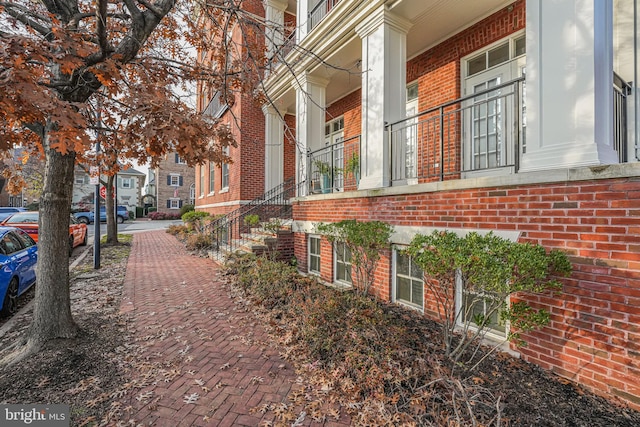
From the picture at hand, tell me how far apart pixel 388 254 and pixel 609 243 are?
2681mm

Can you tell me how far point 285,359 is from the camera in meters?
3.33

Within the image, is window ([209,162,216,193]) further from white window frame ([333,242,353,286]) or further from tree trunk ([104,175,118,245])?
white window frame ([333,242,353,286])

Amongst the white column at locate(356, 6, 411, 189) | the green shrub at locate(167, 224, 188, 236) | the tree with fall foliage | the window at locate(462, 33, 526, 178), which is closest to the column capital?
the white column at locate(356, 6, 411, 189)

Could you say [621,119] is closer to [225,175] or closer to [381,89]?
[381,89]

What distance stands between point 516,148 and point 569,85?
0.74 meters

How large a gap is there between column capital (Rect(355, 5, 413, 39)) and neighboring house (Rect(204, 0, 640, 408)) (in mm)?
23

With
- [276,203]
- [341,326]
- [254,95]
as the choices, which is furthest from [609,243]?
[276,203]

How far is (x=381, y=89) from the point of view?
507cm

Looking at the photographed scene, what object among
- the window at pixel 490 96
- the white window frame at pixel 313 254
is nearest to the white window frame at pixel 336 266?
the white window frame at pixel 313 254

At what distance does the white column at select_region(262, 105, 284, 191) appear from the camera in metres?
10.2

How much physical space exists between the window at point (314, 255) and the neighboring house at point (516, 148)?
44 millimetres

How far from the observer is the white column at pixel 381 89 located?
199 inches

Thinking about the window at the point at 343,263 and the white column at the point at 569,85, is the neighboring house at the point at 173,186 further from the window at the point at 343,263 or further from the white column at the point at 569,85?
A: the white column at the point at 569,85

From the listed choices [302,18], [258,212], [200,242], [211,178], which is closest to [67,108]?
[302,18]
